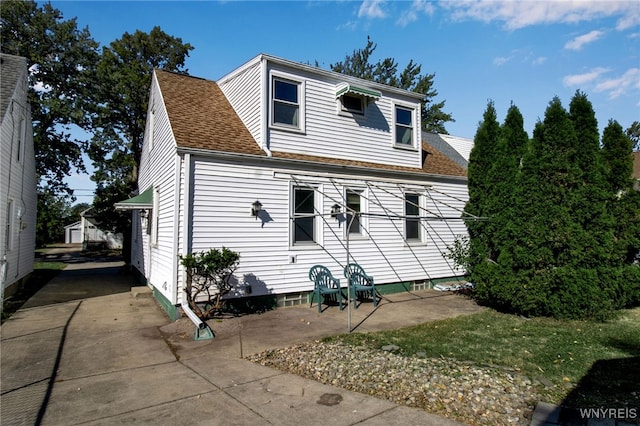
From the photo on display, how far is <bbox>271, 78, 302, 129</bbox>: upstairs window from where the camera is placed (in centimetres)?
953

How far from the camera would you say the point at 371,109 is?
1115cm

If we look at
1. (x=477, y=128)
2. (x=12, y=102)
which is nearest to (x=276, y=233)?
(x=477, y=128)

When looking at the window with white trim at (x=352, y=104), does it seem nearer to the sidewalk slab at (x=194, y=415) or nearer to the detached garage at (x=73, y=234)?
the sidewalk slab at (x=194, y=415)

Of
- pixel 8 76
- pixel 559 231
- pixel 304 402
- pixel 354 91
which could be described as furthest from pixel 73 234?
pixel 559 231

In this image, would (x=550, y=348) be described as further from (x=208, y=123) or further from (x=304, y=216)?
(x=208, y=123)

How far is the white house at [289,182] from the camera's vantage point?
27.0 ft

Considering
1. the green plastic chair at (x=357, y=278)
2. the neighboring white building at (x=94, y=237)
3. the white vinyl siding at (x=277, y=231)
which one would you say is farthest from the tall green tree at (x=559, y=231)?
the neighboring white building at (x=94, y=237)

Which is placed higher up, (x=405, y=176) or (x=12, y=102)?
(x=12, y=102)

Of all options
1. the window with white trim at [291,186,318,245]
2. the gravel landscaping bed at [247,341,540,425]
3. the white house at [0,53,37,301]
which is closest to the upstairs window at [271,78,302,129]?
the window with white trim at [291,186,318,245]

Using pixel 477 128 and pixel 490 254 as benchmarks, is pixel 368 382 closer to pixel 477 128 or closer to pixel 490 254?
pixel 490 254

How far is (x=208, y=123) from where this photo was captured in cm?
945

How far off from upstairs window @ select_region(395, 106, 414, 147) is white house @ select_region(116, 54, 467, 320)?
0.04 metres

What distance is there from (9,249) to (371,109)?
10.7 metres

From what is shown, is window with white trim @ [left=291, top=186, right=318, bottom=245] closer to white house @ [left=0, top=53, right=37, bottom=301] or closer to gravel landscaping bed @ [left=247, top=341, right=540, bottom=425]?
gravel landscaping bed @ [left=247, top=341, right=540, bottom=425]
